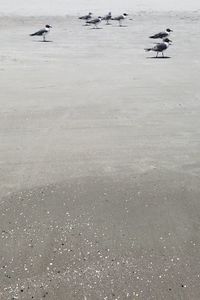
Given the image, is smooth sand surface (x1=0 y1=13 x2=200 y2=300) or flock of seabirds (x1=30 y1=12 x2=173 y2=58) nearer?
smooth sand surface (x1=0 y1=13 x2=200 y2=300)

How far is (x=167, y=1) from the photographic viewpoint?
3422 cm

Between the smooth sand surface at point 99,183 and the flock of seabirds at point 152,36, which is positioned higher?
the smooth sand surface at point 99,183

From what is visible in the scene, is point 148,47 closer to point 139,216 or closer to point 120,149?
point 120,149

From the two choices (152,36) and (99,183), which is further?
(152,36)

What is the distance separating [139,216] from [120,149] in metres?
1.81

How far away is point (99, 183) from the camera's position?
19.5 ft

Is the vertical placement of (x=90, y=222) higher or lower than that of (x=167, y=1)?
higher

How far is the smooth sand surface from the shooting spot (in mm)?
4316

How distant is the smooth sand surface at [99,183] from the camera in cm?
432

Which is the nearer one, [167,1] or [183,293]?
[183,293]

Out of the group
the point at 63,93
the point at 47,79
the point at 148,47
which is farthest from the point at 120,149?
the point at 148,47

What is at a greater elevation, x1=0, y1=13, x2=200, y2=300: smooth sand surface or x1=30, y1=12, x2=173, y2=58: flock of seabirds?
x1=0, y1=13, x2=200, y2=300: smooth sand surface

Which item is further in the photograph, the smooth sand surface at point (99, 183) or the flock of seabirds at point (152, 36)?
the flock of seabirds at point (152, 36)

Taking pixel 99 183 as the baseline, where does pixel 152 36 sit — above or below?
below
